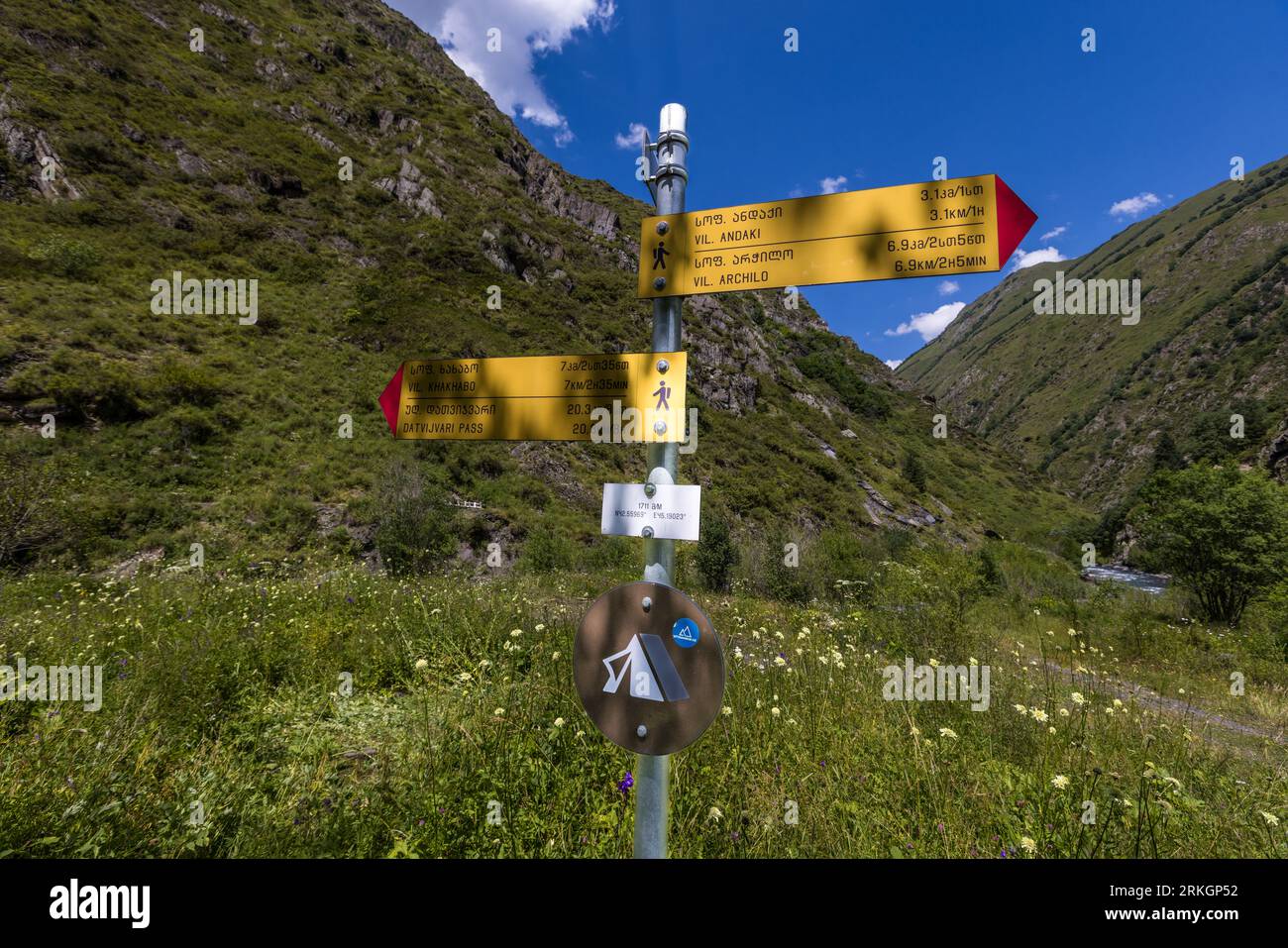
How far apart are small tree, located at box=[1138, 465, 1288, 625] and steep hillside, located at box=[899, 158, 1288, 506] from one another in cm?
2820

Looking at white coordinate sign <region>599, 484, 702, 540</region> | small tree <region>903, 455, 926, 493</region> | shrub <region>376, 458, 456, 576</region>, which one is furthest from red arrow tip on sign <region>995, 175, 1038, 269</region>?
small tree <region>903, 455, 926, 493</region>

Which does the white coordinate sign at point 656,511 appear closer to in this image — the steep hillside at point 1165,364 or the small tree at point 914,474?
the small tree at point 914,474

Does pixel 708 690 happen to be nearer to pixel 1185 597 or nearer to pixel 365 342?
pixel 1185 597

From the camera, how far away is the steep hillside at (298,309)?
479 inches

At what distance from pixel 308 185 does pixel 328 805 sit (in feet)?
121

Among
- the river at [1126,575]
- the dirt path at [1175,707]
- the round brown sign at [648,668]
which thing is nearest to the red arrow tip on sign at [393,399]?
the round brown sign at [648,668]

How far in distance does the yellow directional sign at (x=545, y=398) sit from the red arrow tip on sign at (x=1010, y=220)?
1.06m

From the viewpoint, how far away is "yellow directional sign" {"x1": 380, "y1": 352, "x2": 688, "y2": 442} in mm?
1435

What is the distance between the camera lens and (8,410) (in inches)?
433

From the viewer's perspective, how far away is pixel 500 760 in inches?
88.3

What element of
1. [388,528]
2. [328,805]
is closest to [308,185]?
[388,528]

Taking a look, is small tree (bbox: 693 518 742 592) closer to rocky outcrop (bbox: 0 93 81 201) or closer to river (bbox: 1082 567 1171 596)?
rocky outcrop (bbox: 0 93 81 201)

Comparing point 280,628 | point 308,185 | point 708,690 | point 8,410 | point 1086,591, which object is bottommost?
point 1086,591

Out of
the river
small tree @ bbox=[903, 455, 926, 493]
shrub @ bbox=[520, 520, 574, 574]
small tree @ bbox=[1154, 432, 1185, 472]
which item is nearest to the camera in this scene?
shrub @ bbox=[520, 520, 574, 574]
